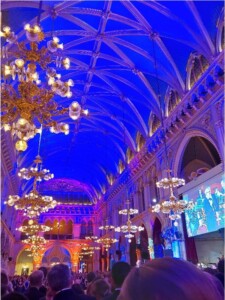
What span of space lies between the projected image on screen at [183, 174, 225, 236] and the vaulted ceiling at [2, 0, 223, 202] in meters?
5.24

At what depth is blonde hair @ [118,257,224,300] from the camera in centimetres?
69

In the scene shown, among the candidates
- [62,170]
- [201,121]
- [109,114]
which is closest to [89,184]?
[62,170]

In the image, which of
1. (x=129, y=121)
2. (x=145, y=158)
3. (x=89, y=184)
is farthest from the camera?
(x=89, y=184)

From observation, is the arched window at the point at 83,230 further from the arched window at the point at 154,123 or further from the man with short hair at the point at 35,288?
the man with short hair at the point at 35,288

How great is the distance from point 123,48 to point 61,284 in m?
13.9

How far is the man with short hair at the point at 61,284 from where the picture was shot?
273cm

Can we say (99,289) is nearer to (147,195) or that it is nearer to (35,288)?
(35,288)

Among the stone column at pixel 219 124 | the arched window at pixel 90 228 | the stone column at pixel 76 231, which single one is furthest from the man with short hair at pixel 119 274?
the arched window at pixel 90 228

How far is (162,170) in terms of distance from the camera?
16172mm

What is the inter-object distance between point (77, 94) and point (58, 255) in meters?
22.2

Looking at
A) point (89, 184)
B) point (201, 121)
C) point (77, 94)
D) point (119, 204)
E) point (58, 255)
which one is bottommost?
point (58, 255)

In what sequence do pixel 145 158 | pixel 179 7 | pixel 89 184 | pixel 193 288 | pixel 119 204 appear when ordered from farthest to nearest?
pixel 89 184 → pixel 119 204 → pixel 145 158 → pixel 179 7 → pixel 193 288

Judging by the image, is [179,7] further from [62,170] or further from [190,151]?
[62,170]

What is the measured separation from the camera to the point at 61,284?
285cm
